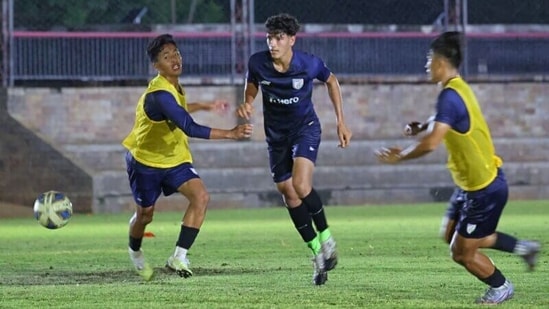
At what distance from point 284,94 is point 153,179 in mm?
1349

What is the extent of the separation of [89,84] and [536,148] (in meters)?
8.81

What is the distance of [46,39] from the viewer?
2822cm

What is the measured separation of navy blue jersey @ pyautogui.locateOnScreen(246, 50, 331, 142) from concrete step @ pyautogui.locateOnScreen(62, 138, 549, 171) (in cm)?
1442

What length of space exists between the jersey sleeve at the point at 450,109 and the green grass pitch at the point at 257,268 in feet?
3.92

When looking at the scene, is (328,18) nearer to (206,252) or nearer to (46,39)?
(46,39)

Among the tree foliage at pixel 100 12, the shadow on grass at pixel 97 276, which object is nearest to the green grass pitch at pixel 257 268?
the shadow on grass at pixel 97 276

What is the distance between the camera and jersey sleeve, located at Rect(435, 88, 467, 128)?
9438 millimetres


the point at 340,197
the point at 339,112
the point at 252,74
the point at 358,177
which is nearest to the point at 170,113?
the point at 252,74

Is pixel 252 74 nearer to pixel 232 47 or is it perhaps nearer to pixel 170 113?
pixel 170 113

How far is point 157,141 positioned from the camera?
12.5m

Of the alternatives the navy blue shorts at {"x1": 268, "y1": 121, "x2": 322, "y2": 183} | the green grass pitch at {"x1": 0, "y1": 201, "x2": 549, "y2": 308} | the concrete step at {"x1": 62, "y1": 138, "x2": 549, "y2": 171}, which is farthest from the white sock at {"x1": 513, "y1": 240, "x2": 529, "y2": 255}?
the concrete step at {"x1": 62, "y1": 138, "x2": 549, "y2": 171}

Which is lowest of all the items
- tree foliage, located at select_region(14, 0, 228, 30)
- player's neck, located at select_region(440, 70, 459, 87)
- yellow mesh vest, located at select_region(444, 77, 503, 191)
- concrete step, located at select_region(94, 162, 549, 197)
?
concrete step, located at select_region(94, 162, 549, 197)

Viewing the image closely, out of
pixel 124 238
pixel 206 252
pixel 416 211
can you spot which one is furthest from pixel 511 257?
pixel 416 211

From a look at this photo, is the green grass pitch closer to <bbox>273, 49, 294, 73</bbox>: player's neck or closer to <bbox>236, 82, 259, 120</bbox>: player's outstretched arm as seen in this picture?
<bbox>236, 82, 259, 120</bbox>: player's outstretched arm
